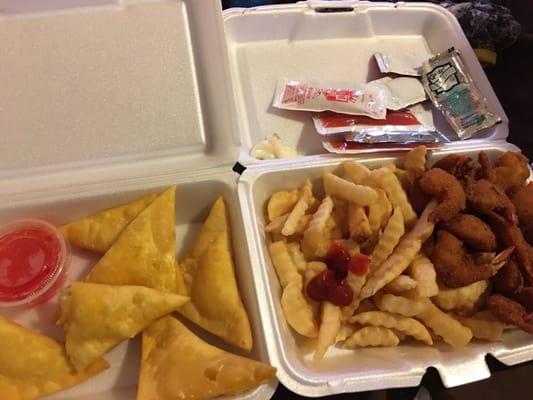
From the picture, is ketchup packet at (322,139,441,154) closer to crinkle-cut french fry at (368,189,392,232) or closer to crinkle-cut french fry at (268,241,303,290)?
crinkle-cut french fry at (368,189,392,232)

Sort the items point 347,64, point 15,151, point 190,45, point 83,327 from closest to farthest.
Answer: point 83,327 < point 15,151 < point 190,45 < point 347,64

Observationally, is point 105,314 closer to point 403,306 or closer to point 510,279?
point 403,306

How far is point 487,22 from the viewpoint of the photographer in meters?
1.63

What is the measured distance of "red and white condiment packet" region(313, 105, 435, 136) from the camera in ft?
4.22

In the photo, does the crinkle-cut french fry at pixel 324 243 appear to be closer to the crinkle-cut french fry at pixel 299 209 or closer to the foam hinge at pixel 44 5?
the crinkle-cut french fry at pixel 299 209

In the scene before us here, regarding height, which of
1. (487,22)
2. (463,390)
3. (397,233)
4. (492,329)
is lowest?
(463,390)

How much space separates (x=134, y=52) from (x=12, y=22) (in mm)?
301

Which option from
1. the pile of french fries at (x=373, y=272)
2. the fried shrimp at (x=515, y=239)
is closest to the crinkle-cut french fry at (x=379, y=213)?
the pile of french fries at (x=373, y=272)

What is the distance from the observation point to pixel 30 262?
1.11 metres

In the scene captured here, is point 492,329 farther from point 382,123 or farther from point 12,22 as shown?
point 12,22

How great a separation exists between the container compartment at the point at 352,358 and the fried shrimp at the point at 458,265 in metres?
0.14

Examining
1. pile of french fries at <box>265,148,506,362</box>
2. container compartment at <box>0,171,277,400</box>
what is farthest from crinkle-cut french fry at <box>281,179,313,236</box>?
container compartment at <box>0,171,277,400</box>

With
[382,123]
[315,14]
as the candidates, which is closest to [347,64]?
[315,14]

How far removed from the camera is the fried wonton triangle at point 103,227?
1.14 meters
